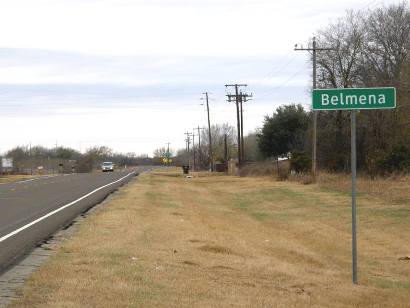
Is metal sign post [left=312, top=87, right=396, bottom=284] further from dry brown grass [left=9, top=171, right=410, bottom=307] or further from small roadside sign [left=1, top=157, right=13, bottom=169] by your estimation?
small roadside sign [left=1, top=157, right=13, bottom=169]

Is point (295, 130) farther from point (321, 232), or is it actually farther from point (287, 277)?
point (287, 277)

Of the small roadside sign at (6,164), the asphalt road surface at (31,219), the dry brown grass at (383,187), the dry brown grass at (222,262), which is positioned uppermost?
the small roadside sign at (6,164)

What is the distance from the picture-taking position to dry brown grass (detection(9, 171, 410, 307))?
8.14m

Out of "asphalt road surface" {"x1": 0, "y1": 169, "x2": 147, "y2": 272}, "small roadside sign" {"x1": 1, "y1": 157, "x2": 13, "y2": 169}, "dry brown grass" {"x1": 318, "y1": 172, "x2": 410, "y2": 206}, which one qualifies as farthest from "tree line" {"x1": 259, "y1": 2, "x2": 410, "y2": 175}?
"small roadside sign" {"x1": 1, "y1": 157, "x2": 13, "y2": 169}

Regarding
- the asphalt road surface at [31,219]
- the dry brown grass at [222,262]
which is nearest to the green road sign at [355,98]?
the dry brown grass at [222,262]

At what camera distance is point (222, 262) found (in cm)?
1121

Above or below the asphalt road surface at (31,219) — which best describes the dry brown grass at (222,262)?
below

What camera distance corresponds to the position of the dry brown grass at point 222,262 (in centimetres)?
814

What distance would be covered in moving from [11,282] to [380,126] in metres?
42.3

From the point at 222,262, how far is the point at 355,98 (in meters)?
3.58

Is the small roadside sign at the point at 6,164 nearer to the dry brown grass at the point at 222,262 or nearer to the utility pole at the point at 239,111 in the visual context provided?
the utility pole at the point at 239,111

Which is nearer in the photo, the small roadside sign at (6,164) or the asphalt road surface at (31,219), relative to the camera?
the asphalt road surface at (31,219)

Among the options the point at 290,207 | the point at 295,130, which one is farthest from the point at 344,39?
→ the point at 290,207

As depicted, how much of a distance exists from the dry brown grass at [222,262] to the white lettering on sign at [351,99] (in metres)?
2.62
